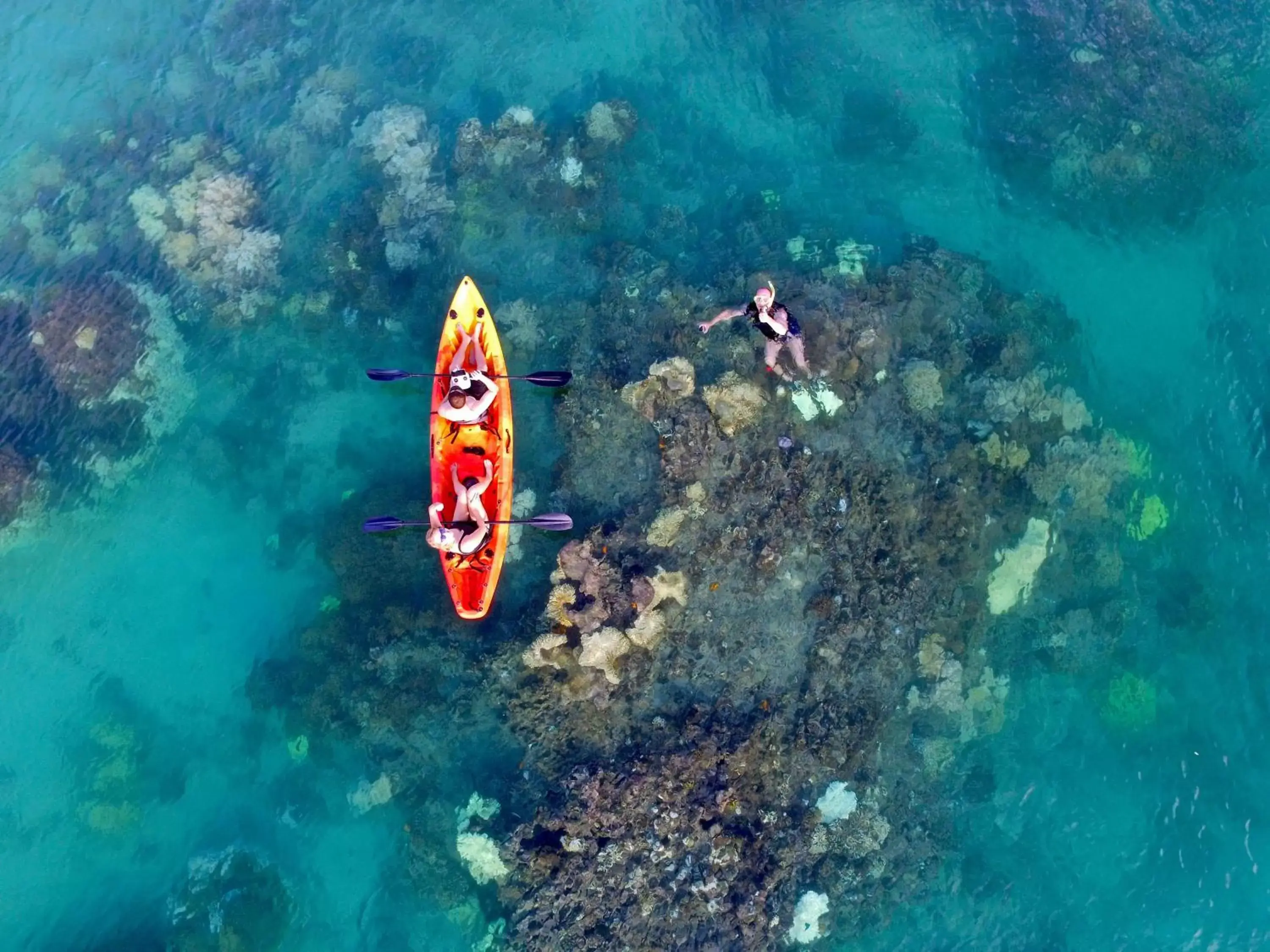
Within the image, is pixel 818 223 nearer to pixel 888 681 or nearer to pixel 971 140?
pixel 971 140

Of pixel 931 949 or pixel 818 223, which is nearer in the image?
pixel 931 949

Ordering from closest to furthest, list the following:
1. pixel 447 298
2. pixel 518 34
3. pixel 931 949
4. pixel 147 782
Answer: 1. pixel 931 949
2. pixel 147 782
3. pixel 447 298
4. pixel 518 34

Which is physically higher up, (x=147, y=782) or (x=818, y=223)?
(x=818, y=223)

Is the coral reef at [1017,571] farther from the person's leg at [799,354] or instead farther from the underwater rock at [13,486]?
the underwater rock at [13,486]

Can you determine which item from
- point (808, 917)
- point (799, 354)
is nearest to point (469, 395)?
point (799, 354)

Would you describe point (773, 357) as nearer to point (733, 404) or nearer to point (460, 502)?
point (733, 404)

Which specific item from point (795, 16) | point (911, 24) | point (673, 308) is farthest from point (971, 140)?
point (673, 308)

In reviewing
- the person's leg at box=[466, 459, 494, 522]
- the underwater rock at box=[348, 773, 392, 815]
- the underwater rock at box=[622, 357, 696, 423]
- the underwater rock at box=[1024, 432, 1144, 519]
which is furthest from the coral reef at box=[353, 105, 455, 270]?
the underwater rock at box=[1024, 432, 1144, 519]
